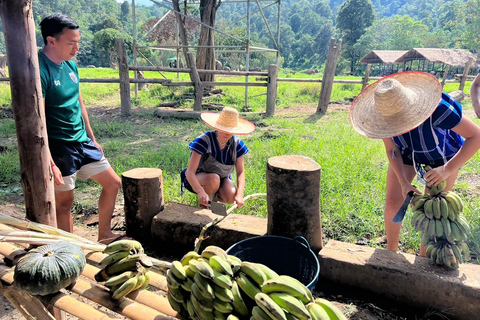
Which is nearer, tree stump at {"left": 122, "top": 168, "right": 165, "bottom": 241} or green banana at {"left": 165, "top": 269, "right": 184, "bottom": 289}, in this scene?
green banana at {"left": 165, "top": 269, "right": 184, "bottom": 289}

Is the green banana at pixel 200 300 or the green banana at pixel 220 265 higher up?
the green banana at pixel 220 265

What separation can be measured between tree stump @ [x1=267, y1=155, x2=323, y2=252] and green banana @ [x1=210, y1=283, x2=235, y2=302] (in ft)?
3.48

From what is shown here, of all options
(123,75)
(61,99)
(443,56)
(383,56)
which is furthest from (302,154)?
(383,56)

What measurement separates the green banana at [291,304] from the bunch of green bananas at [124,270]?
27.7 inches

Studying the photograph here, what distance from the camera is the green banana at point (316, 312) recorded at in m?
1.14

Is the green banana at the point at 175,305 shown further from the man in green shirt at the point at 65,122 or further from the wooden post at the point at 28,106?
the man in green shirt at the point at 65,122

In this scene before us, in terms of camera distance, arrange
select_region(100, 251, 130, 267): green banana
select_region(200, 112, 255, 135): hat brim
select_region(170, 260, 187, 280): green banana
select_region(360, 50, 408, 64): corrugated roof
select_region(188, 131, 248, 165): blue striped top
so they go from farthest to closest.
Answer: select_region(360, 50, 408, 64): corrugated roof
select_region(188, 131, 248, 165): blue striped top
select_region(200, 112, 255, 135): hat brim
select_region(100, 251, 130, 267): green banana
select_region(170, 260, 187, 280): green banana

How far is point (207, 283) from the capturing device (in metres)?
1.27

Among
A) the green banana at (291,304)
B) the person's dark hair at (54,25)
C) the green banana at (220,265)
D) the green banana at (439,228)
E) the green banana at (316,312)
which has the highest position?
the person's dark hair at (54,25)

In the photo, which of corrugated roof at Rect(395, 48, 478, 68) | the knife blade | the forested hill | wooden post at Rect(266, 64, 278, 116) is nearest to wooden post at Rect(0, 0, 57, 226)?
the knife blade

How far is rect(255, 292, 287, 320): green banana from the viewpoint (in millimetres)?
1094

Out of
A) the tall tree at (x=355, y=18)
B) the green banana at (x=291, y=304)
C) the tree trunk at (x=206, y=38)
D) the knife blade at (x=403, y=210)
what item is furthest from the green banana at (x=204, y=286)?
the tall tree at (x=355, y=18)

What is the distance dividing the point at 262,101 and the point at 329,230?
8943 mm

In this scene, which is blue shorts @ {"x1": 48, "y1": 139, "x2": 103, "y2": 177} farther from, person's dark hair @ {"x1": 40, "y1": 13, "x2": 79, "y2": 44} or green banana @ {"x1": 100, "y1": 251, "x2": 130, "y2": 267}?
green banana @ {"x1": 100, "y1": 251, "x2": 130, "y2": 267}
